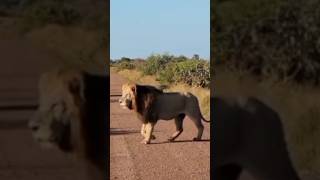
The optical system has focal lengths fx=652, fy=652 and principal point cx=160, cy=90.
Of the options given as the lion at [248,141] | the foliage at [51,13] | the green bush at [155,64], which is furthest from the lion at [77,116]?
the green bush at [155,64]

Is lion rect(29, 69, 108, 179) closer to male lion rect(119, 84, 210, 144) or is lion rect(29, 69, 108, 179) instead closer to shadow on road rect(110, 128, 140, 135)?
male lion rect(119, 84, 210, 144)

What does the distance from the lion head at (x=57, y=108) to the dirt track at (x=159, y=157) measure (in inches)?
122

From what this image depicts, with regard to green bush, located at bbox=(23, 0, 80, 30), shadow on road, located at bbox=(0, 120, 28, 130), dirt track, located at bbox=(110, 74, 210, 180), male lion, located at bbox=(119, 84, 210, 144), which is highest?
green bush, located at bbox=(23, 0, 80, 30)

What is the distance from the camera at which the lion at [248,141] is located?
5566 mm

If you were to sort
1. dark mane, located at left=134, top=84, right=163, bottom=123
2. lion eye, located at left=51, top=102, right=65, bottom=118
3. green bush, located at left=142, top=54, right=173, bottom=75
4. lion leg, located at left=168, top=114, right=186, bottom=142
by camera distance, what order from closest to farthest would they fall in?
lion eye, located at left=51, top=102, right=65, bottom=118 → dark mane, located at left=134, top=84, right=163, bottom=123 → lion leg, located at left=168, top=114, right=186, bottom=142 → green bush, located at left=142, top=54, right=173, bottom=75

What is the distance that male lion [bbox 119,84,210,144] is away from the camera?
11.0 m

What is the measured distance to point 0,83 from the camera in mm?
5391

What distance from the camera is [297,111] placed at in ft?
18.6

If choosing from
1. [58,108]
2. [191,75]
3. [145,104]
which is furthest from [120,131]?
[191,75]

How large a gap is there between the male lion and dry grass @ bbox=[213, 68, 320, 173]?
5390 mm

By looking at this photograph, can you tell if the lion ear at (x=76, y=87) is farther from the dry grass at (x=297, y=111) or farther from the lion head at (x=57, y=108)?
the dry grass at (x=297, y=111)

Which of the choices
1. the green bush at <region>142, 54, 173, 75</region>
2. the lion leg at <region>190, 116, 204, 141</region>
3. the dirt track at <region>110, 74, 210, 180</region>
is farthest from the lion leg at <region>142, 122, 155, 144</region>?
the green bush at <region>142, 54, 173, 75</region>

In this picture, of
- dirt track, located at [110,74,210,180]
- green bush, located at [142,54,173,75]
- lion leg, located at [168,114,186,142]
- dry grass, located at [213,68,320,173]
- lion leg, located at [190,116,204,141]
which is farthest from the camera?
green bush, located at [142,54,173,75]

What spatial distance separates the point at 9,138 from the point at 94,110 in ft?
2.41
